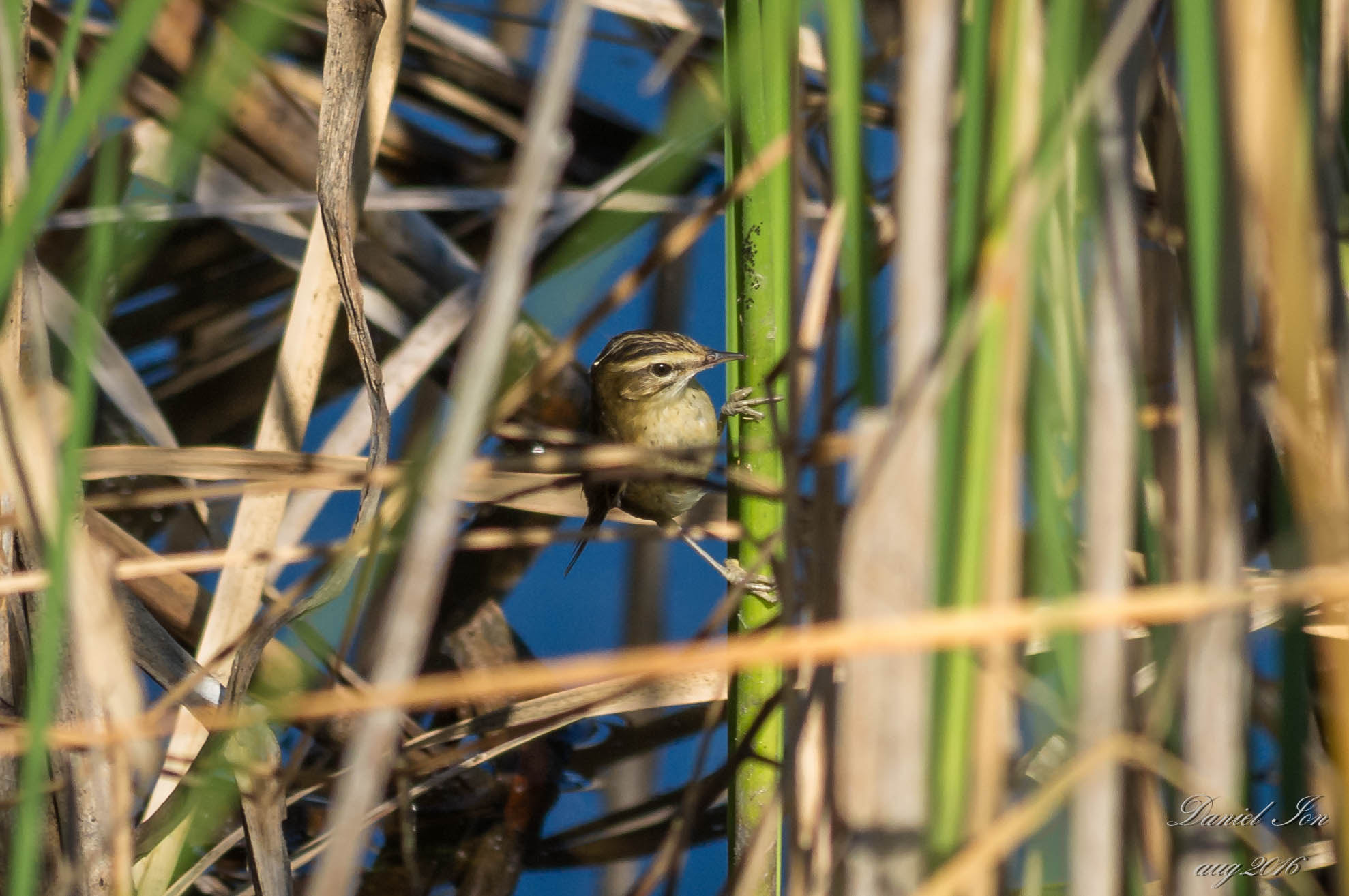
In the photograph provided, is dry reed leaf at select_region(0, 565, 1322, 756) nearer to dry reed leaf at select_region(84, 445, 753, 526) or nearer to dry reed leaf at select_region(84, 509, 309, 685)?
dry reed leaf at select_region(84, 445, 753, 526)

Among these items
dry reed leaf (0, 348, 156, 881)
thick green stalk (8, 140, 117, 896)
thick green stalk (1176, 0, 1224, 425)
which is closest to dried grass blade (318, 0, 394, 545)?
dry reed leaf (0, 348, 156, 881)

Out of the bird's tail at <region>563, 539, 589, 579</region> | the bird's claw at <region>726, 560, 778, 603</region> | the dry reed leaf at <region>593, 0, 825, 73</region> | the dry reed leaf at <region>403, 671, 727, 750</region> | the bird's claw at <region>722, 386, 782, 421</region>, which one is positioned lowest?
the dry reed leaf at <region>403, 671, 727, 750</region>

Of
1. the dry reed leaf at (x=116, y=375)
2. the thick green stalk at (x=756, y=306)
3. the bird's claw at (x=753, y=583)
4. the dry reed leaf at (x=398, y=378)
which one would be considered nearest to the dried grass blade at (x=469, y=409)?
the bird's claw at (x=753, y=583)

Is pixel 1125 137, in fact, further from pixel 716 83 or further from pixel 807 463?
pixel 716 83

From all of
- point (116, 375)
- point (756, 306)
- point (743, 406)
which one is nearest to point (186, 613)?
point (116, 375)

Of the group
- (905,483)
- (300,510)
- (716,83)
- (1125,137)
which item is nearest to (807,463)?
(905,483)

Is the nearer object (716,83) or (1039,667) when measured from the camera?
(1039,667)
